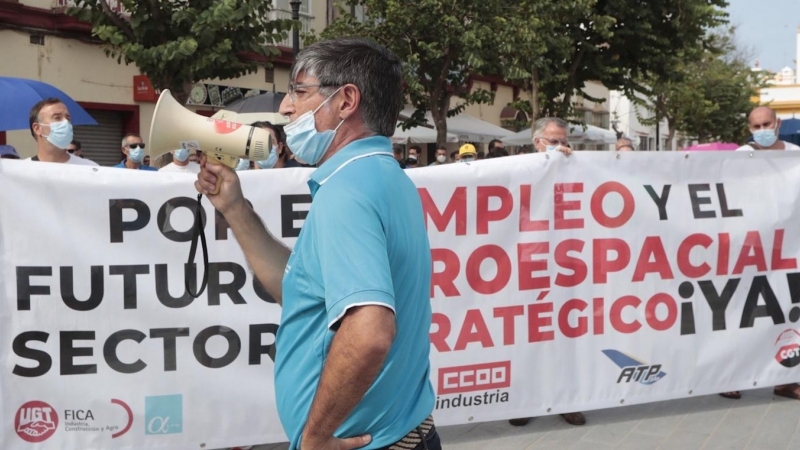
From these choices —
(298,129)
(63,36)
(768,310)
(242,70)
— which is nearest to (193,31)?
(242,70)

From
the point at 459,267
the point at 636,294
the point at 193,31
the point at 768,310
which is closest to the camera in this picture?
the point at 459,267

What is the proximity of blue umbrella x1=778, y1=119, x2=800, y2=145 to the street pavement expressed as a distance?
13470 mm

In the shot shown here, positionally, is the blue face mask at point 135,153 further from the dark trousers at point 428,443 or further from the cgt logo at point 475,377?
the dark trousers at point 428,443

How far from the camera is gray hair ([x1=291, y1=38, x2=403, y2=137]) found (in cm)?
216

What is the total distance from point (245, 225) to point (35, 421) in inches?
92.1

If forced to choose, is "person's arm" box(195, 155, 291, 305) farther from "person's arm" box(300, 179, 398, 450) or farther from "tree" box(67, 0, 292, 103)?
"tree" box(67, 0, 292, 103)

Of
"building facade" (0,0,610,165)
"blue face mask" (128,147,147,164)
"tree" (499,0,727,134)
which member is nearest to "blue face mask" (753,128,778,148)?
"blue face mask" (128,147,147,164)

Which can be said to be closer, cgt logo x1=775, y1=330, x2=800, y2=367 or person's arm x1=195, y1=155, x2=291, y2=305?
person's arm x1=195, y1=155, x2=291, y2=305

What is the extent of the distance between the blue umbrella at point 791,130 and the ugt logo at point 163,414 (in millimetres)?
16221

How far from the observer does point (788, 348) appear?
5.95 metres

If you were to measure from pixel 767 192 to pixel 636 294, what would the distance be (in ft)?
4.03

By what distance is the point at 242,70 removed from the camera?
11742mm

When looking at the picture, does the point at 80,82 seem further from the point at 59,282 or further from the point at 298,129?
the point at 298,129

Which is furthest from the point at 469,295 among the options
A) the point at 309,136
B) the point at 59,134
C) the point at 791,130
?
the point at 791,130
